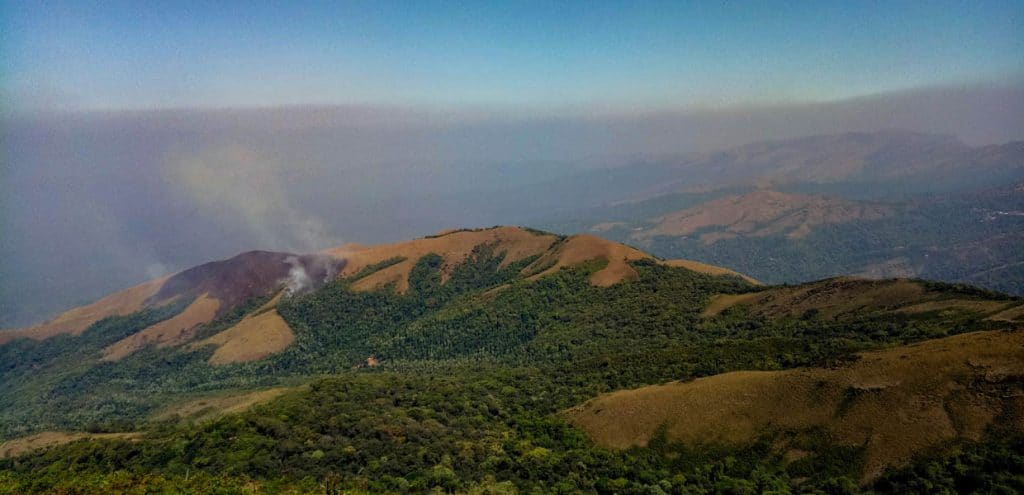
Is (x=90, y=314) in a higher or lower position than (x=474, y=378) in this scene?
lower

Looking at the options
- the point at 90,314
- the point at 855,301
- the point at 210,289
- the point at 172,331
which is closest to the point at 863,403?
the point at 855,301

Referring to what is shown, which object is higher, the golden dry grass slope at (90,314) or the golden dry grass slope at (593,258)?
the golden dry grass slope at (593,258)

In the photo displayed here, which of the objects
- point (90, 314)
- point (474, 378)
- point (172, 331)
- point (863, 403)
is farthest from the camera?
point (90, 314)

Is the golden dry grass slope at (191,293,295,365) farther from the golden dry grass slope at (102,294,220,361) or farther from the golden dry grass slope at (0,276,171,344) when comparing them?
the golden dry grass slope at (0,276,171,344)

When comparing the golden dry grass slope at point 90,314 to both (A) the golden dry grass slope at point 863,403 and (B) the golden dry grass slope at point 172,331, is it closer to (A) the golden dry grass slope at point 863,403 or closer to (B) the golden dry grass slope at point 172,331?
(B) the golden dry grass slope at point 172,331

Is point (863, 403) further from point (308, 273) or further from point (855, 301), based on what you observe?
point (308, 273)

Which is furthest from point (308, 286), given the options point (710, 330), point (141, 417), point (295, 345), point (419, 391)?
point (710, 330)

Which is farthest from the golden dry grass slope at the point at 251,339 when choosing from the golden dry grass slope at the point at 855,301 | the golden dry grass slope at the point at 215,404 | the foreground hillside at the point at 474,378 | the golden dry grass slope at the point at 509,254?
the golden dry grass slope at the point at 855,301

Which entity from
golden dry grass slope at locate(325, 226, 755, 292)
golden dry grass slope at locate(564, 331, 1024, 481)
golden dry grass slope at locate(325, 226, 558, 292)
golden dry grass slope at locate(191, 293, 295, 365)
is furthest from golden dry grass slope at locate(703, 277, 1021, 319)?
golden dry grass slope at locate(191, 293, 295, 365)
